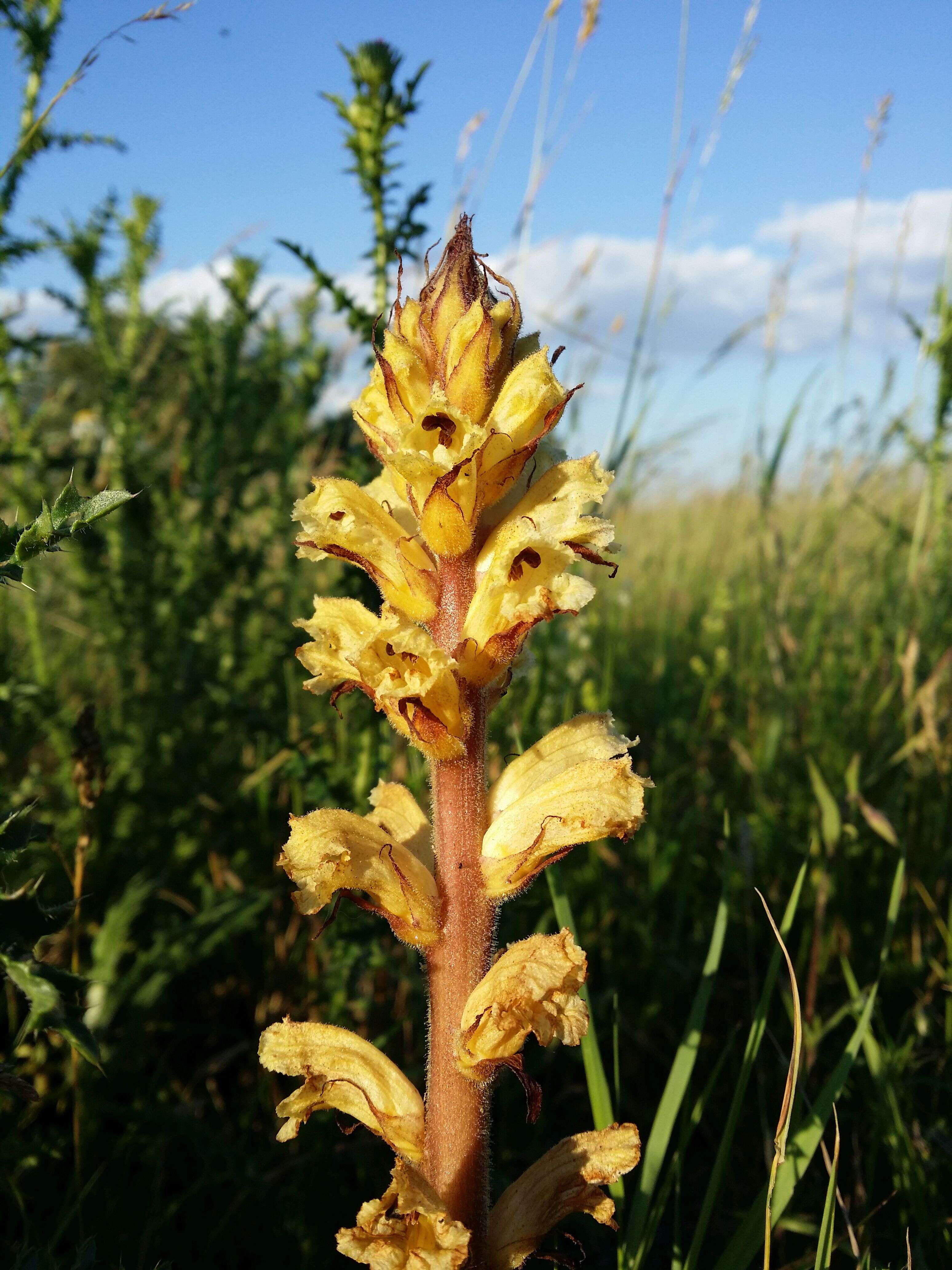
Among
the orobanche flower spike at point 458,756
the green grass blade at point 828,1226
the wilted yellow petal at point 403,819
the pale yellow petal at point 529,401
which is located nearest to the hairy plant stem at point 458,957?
the orobanche flower spike at point 458,756

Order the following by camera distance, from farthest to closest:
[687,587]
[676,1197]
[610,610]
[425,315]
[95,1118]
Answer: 1. [687,587]
2. [610,610]
3. [95,1118]
4. [676,1197]
5. [425,315]

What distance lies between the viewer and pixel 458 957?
144 centimetres

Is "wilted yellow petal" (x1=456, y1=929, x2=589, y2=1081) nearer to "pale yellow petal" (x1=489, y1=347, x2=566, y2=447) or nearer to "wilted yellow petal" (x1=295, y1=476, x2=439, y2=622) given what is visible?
"wilted yellow petal" (x1=295, y1=476, x2=439, y2=622)

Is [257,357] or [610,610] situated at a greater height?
[257,357]

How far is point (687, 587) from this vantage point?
6.72 meters

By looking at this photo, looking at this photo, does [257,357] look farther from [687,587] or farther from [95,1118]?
[95,1118]

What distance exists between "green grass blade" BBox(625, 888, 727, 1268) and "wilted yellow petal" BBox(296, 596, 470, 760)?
0.70 m

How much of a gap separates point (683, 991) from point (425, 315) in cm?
217

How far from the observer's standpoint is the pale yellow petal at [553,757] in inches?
60.4

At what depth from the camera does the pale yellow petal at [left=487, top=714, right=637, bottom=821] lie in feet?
5.03

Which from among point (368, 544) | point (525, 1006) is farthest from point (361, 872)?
point (368, 544)

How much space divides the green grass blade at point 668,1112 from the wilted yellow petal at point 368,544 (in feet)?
2.78

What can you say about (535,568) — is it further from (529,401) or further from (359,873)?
(359,873)

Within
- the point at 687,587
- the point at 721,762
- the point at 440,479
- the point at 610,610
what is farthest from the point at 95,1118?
the point at 687,587
